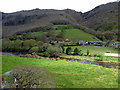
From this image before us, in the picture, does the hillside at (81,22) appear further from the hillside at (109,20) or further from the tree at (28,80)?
the tree at (28,80)

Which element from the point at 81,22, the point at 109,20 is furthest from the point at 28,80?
the point at 81,22

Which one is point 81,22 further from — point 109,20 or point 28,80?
point 109,20

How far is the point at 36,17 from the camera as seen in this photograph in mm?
104125

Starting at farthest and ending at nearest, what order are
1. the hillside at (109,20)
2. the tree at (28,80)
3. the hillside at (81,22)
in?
the tree at (28,80)
the hillside at (81,22)
the hillside at (109,20)

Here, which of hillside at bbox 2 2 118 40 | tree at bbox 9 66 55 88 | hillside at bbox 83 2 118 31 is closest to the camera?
hillside at bbox 83 2 118 31

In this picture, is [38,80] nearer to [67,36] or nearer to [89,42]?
[89,42]

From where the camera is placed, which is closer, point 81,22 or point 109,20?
point 109,20

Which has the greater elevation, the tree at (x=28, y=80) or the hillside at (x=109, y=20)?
the hillside at (x=109, y=20)

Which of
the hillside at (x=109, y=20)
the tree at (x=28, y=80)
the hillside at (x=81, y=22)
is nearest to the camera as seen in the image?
the hillside at (x=109, y=20)

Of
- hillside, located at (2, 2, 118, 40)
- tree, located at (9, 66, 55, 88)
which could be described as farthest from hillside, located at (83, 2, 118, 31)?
tree, located at (9, 66, 55, 88)

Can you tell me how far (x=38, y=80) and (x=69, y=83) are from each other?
2.70m

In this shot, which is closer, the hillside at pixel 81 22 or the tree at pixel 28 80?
the hillside at pixel 81 22

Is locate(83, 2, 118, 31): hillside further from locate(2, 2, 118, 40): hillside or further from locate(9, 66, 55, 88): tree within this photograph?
locate(9, 66, 55, 88): tree

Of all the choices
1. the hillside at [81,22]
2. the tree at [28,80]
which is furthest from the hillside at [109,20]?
the tree at [28,80]
